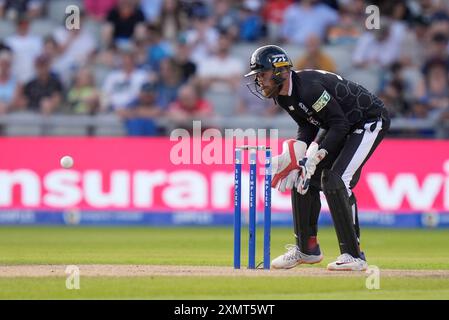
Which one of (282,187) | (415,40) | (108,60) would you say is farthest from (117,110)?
(282,187)

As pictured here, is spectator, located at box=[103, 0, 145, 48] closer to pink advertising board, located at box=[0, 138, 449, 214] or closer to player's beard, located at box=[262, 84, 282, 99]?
pink advertising board, located at box=[0, 138, 449, 214]

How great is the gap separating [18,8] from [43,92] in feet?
8.19

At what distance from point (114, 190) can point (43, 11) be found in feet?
16.6

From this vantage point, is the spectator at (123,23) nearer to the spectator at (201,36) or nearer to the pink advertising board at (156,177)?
the spectator at (201,36)

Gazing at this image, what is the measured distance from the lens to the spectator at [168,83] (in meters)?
18.8

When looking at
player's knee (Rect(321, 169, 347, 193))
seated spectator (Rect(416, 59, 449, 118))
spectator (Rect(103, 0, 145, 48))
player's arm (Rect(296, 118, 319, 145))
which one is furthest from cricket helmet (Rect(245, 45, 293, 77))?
spectator (Rect(103, 0, 145, 48))

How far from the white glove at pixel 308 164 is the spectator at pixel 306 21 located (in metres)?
10.2

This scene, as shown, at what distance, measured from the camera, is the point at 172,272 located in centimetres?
1049

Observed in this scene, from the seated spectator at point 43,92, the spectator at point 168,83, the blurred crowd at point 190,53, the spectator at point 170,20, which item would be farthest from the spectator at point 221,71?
the seated spectator at point 43,92

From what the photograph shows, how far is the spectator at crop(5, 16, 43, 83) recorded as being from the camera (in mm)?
19312

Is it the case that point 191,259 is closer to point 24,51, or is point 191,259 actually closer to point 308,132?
point 308,132

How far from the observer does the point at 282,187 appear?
1041 cm

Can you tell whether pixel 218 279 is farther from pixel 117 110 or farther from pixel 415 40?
pixel 415 40

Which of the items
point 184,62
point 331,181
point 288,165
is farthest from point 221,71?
point 331,181
